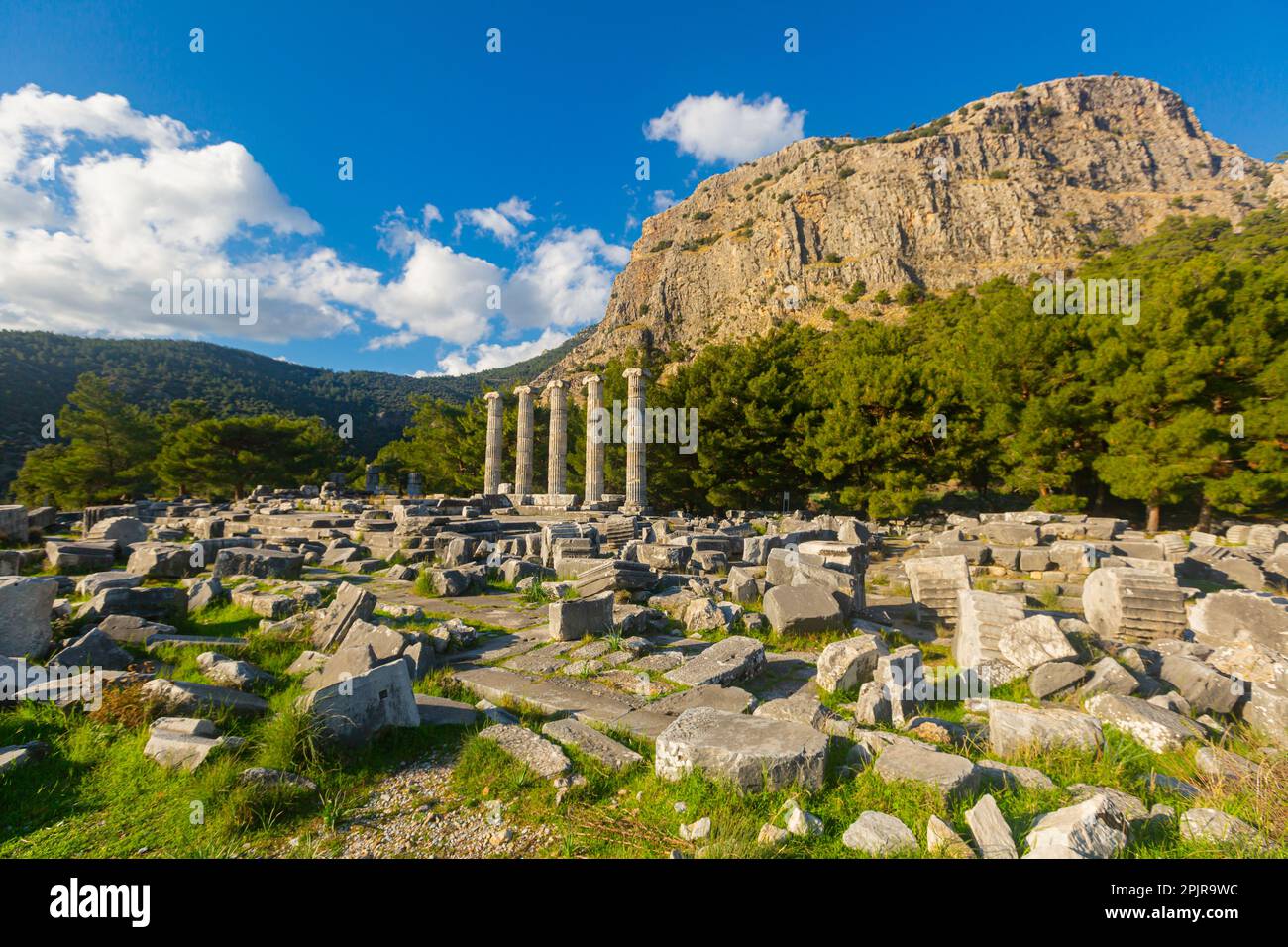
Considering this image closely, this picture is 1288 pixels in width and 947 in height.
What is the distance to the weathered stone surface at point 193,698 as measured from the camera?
3.92 meters

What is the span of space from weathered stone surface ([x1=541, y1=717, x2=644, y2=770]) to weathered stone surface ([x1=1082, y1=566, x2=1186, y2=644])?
679cm

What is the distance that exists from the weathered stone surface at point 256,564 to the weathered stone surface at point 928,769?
10.7m

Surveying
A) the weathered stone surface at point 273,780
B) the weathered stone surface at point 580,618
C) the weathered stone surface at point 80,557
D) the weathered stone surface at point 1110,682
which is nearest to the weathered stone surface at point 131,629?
the weathered stone surface at point 273,780

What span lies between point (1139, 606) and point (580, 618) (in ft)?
23.4

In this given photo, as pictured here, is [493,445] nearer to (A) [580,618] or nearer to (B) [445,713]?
(A) [580,618]

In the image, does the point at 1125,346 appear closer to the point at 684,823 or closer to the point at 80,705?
the point at 684,823

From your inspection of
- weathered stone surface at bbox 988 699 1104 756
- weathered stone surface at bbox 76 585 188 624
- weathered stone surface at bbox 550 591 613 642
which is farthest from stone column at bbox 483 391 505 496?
weathered stone surface at bbox 988 699 1104 756

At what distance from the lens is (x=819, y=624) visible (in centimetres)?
661

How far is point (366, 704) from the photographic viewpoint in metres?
3.71
